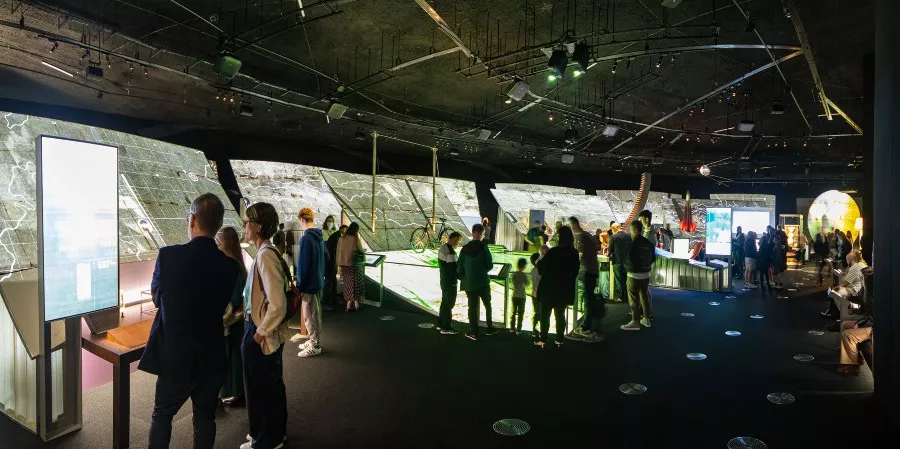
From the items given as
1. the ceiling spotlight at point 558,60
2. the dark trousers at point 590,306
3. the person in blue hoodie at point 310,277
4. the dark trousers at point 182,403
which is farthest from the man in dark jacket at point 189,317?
the ceiling spotlight at point 558,60

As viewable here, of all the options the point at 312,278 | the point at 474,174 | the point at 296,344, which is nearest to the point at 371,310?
the point at 296,344

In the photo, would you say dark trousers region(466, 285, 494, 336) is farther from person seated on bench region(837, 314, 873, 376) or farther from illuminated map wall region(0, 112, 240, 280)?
illuminated map wall region(0, 112, 240, 280)

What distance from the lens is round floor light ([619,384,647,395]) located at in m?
4.27

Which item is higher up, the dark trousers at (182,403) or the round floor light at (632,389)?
the dark trousers at (182,403)

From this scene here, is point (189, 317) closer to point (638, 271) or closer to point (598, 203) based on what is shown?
point (638, 271)

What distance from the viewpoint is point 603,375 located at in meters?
4.72

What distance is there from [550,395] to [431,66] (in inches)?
312

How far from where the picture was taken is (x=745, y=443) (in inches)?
131

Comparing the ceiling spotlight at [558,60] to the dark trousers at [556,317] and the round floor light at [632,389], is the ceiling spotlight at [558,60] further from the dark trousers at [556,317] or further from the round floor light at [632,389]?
the round floor light at [632,389]

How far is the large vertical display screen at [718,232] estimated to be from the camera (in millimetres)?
10438

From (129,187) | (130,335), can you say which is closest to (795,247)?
(130,335)

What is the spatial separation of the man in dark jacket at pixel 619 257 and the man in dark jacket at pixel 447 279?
2.50 meters

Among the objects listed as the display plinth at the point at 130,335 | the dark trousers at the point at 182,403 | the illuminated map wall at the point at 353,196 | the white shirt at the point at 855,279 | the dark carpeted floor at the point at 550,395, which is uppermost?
the illuminated map wall at the point at 353,196

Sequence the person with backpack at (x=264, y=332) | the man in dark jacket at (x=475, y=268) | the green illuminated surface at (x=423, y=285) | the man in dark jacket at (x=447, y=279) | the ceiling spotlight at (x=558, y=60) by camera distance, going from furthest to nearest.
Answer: the green illuminated surface at (x=423, y=285) → the ceiling spotlight at (x=558, y=60) → the man in dark jacket at (x=447, y=279) → the man in dark jacket at (x=475, y=268) → the person with backpack at (x=264, y=332)
